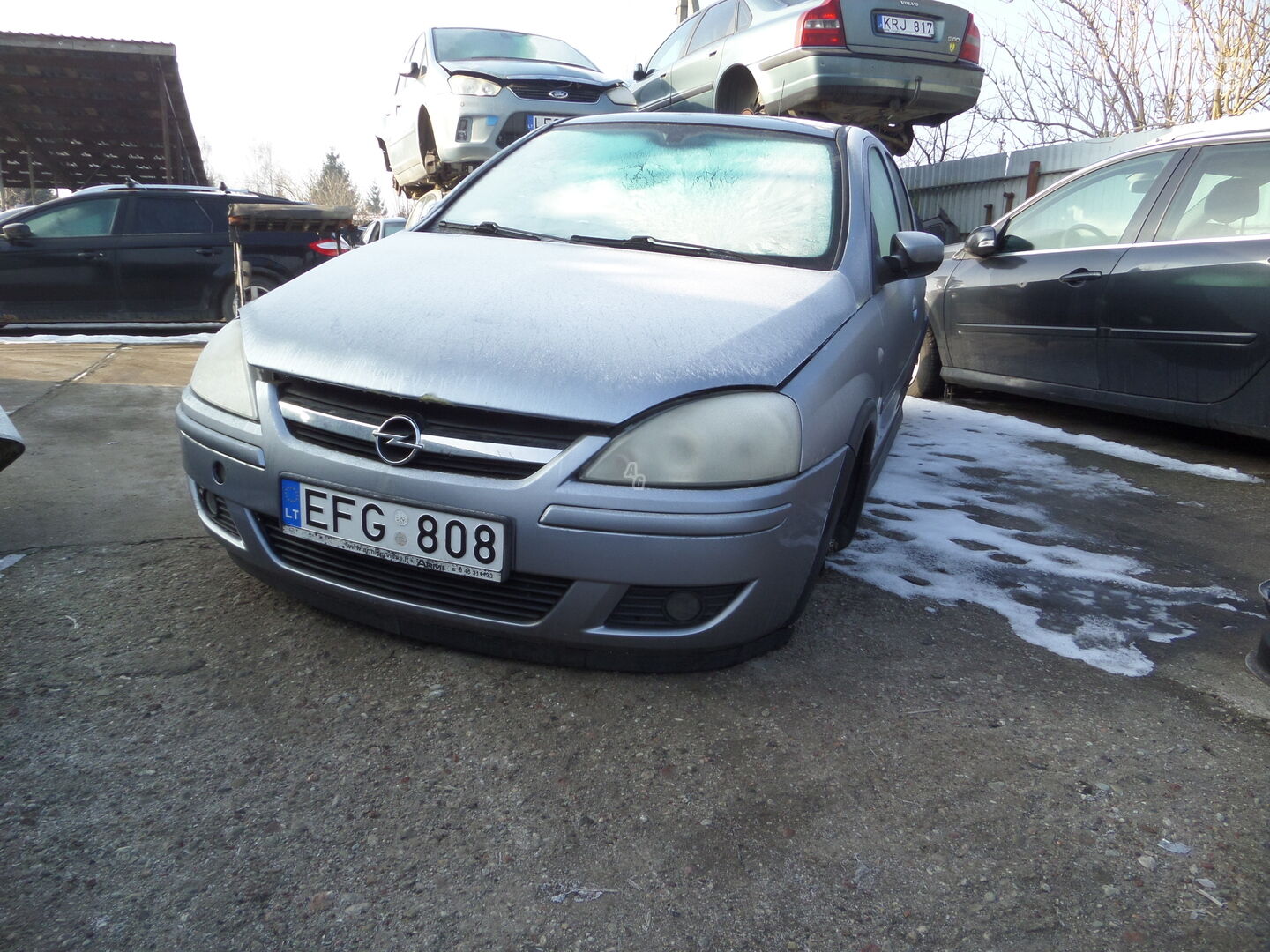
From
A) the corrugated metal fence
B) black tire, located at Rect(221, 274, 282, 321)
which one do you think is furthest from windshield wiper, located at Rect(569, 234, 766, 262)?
black tire, located at Rect(221, 274, 282, 321)

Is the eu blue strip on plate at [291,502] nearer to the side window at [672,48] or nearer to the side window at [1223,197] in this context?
the side window at [1223,197]

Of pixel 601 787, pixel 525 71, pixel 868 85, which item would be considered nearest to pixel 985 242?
pixel 868 85

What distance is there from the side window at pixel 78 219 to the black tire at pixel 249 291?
42.0 inches

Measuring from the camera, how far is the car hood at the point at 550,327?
6.25 ft

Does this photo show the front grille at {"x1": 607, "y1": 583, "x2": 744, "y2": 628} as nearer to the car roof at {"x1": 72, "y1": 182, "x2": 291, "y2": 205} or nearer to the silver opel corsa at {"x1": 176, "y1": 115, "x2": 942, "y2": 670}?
the silver opel corsa at {"x1": 176, "y1": 115, "x2": 942, "y2": 670}

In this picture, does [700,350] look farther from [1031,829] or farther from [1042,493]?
[1042,493]

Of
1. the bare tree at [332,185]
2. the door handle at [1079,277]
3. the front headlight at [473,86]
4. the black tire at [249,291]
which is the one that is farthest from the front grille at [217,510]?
the bare tree at [332,185]

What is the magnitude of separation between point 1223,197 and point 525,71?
5.04 meters

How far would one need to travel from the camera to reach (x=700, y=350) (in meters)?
2.00

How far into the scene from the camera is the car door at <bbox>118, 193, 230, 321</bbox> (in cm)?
859

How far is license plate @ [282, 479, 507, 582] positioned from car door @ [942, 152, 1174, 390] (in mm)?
3813

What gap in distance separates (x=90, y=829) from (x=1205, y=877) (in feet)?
5.92

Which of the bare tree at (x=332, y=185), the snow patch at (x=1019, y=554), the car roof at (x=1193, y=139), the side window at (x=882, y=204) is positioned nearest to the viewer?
the snow patch at (x=1019, y=554)

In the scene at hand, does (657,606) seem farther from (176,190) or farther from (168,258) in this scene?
(176,190)
